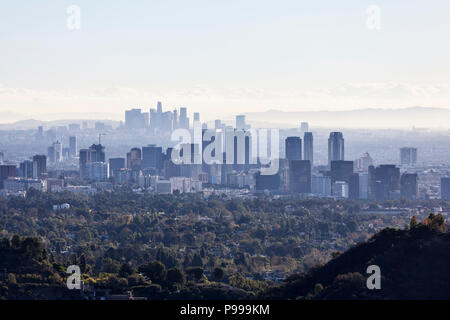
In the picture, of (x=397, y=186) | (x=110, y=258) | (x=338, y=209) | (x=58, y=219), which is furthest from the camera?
(x=397, y=186)

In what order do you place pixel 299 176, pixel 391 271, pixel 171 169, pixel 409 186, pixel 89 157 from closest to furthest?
pixel 391 271, pixel 409 186, pixel 299 176, pixel 171 169, pixel 89 157

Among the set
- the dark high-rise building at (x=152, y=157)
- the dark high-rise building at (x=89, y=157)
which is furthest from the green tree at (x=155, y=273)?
the dark high-rise building at (x=89, y=157)

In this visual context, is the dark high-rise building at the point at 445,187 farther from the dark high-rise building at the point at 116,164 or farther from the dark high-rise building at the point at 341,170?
the dark high-rise building at the point at 116,164

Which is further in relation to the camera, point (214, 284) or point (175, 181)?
point (175, 181)

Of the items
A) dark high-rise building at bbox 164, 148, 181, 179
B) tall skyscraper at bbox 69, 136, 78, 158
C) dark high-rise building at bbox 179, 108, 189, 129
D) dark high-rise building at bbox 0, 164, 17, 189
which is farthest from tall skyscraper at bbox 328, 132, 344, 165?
tall skyscraper at bbox 69, 136, 78, 158

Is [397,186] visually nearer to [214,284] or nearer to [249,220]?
[249,220]

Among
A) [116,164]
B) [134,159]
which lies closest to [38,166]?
[116,164]

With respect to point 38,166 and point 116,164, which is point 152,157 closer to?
point 116,164
